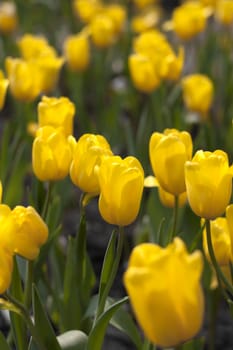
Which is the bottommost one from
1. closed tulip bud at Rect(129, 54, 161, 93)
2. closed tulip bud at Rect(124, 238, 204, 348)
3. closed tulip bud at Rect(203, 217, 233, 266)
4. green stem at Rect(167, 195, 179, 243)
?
closed tulip bud at Rect(129, 54, 161, 93)

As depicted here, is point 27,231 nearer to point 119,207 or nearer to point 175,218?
point 119,207

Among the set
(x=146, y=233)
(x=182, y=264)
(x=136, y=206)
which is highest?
(x=182, y=264)

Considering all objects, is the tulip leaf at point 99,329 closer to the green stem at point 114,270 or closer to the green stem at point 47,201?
the green stem at point 114,270

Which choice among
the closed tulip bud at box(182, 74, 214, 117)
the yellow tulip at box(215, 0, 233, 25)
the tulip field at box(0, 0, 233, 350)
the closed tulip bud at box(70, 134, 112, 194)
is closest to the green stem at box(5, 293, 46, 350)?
the tulip field at box(0, 0, 233, 350)

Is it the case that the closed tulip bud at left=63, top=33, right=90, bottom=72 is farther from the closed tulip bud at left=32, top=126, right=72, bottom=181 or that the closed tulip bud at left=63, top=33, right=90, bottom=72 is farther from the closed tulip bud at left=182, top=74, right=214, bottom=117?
the closed tulip bud at left=32, top=126, right=72, bottom=181

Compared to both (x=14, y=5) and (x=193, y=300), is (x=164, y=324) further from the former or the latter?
(x=14, y=5)

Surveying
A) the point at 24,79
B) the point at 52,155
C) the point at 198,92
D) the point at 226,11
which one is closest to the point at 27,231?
the point at 52,155

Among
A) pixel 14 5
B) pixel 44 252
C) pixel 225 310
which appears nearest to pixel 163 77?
pixel 225 310
